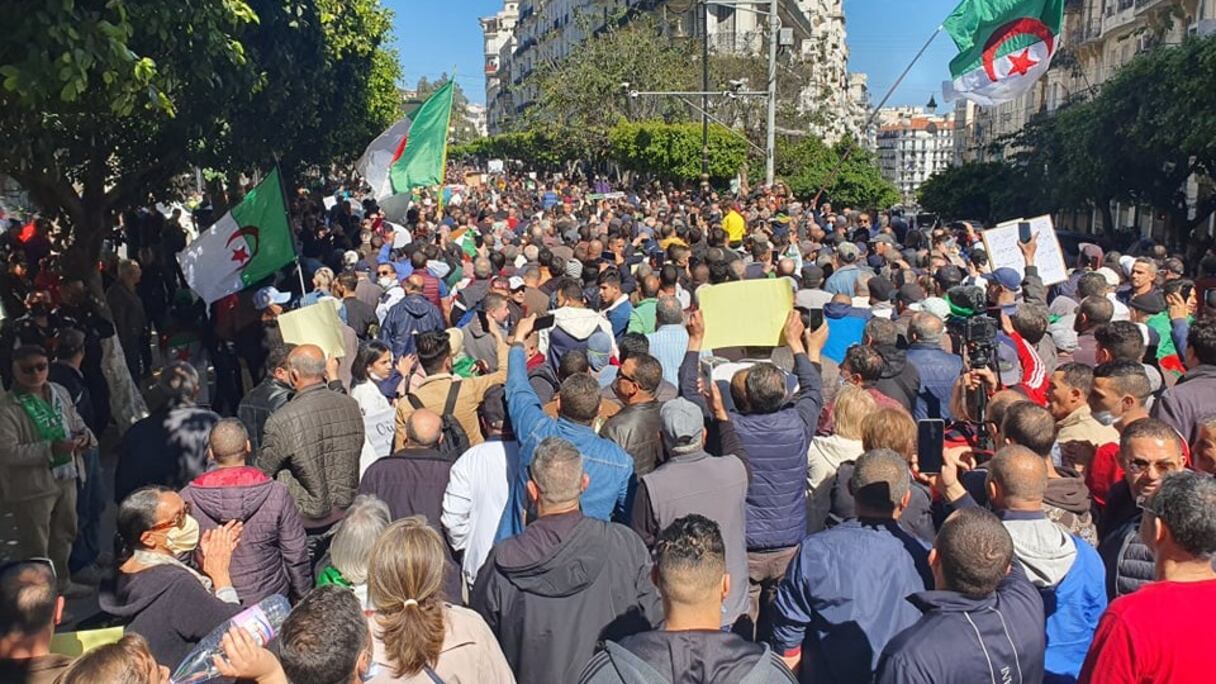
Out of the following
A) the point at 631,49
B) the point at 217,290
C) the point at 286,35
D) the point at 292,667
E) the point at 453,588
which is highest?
the point at 631,49

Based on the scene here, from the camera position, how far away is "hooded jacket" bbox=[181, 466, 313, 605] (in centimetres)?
427

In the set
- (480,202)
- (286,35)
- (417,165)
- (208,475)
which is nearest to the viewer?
(208,475)

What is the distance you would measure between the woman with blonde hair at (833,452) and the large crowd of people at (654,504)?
0.8 inches

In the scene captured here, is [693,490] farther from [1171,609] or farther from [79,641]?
[79,641]

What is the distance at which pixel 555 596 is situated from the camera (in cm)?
357

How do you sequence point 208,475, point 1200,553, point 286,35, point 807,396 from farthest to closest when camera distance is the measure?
point 286,35
point 807,396
point 208,475
point 1200,553

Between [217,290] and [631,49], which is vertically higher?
[631,49]

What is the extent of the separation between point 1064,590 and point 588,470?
6.29 feet

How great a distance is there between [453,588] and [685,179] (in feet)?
105

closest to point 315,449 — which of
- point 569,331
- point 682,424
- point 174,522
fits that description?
point 174,522

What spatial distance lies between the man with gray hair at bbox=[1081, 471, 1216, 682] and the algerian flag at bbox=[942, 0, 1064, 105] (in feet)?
31.2

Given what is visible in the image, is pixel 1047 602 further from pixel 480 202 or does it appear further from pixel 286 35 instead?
pixel 480 202

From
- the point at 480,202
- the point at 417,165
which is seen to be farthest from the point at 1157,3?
the point at 417,165

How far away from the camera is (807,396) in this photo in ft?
16.7
